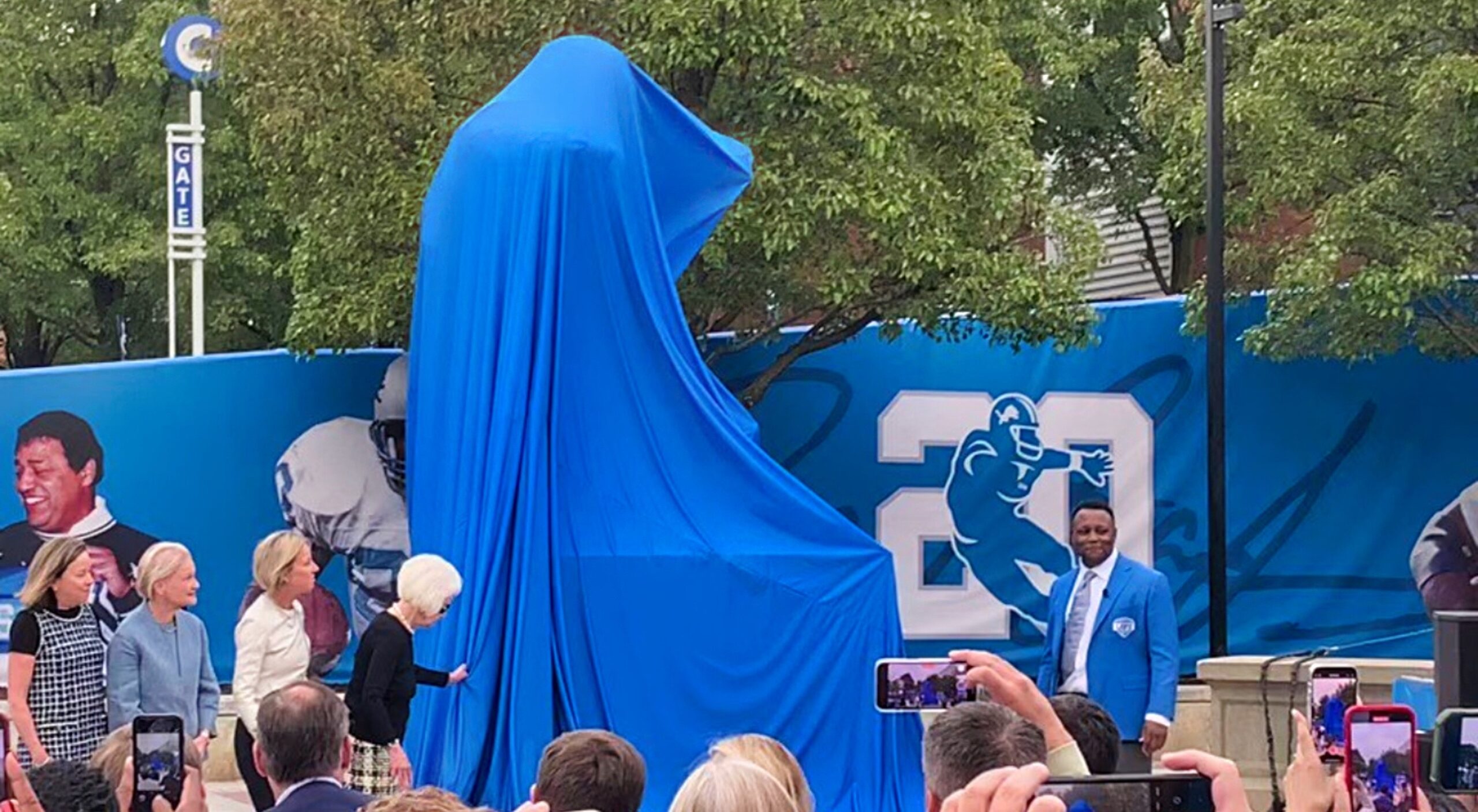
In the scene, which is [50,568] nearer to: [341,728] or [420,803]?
[341,728]

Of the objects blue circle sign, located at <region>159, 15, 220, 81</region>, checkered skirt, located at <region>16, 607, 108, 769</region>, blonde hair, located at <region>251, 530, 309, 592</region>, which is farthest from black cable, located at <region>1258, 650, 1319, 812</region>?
blue circle sign, located at <region>159, 15, 220, 81</region>

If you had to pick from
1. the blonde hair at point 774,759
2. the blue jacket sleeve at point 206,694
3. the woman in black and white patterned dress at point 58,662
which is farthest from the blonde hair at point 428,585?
the blonde hair at point 774,759

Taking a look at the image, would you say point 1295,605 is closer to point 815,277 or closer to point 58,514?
point 815,277

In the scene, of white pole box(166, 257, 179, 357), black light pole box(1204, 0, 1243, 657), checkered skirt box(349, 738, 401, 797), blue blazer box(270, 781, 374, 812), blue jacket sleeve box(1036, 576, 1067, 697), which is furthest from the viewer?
white pole box(166, 257, 179, 357)

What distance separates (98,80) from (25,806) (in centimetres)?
1993

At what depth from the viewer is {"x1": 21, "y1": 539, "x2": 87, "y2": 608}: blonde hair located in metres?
7.79

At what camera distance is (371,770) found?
321 inches

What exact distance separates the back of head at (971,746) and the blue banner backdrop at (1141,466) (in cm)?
1208

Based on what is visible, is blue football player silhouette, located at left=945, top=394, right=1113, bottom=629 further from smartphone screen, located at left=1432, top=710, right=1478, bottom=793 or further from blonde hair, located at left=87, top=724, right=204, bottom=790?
smartphone screen, located at left=1432, top=710, right=1478, bottom=793

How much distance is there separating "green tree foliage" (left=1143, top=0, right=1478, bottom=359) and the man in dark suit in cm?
1034

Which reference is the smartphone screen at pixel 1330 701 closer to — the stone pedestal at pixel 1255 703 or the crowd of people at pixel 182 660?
the crowd of people at pixel 182 660

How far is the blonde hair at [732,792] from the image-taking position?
4.05 metres

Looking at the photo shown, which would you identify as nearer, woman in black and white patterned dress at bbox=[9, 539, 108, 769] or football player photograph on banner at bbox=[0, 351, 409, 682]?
woman in black and white patterned dress at bbox=[9, 539, 108, 769]

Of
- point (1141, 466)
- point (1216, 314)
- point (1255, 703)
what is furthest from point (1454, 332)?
point (1255, 703)
